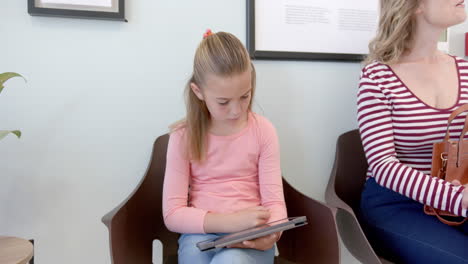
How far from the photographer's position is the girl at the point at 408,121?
3.16 ft

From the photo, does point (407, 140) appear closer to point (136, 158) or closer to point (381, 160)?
point (381, 160)

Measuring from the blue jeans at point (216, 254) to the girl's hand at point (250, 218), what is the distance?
61 millimetres

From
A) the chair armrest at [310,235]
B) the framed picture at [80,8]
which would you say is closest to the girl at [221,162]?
the chair armrest at [310,235]

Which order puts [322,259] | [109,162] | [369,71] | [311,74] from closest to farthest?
1. [322,259]
2. [369,71]
3. [109,162]
4. [311,74]

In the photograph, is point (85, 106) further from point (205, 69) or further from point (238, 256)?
point (238, 256)

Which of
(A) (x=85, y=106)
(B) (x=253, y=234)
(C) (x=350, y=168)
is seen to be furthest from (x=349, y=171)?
(A) (x=85, y=106)

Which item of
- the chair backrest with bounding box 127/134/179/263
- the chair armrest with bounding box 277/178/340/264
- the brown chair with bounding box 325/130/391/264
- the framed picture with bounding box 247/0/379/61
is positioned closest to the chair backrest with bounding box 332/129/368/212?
the brown chair with bounding box 325/130/391/264

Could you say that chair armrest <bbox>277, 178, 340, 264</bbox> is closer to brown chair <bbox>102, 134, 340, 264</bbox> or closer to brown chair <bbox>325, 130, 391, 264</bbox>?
brown chair <bbox>102, 134, 340, 264</bbox>

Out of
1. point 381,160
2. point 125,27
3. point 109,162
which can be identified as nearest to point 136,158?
point 109,162

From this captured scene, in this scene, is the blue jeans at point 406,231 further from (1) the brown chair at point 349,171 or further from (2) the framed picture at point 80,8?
(2) the framed picture at point 80,8

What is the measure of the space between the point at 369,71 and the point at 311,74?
1.03 ft

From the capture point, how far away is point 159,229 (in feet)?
3.85

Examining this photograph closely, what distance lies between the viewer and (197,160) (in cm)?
103

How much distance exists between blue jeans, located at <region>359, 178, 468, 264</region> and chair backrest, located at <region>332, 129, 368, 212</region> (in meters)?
0.14
